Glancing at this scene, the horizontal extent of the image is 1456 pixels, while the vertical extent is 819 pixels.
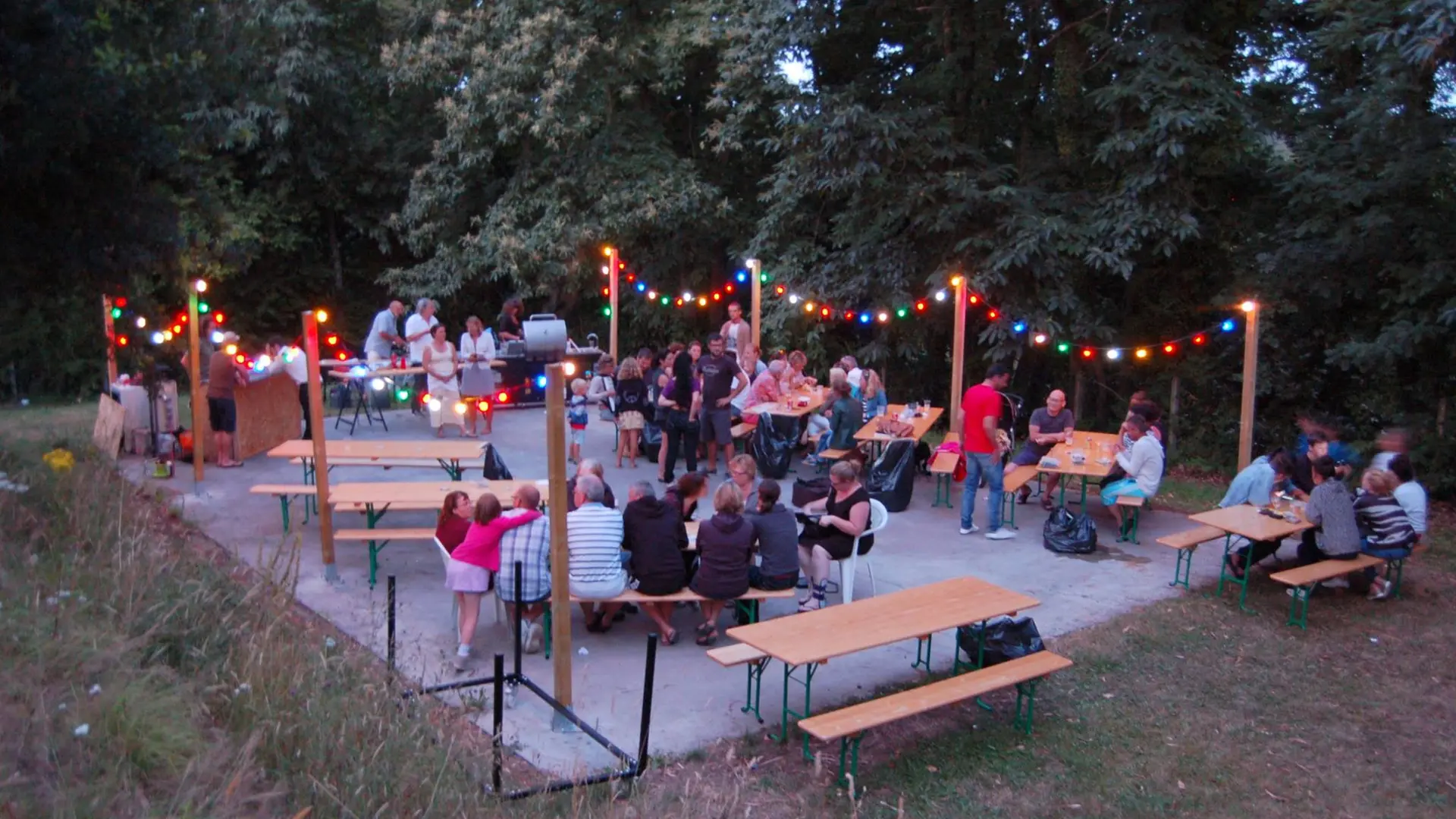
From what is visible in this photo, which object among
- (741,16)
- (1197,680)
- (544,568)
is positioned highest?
(741,16)

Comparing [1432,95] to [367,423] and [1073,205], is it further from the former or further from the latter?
[367,423]

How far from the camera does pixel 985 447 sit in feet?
31.0

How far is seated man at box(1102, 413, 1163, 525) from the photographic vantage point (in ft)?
31.1

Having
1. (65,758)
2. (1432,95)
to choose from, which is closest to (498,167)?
(1432,95)

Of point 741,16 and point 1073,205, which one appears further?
point 741,16

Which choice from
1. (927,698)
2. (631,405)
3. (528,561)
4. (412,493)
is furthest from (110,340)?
(927,698)

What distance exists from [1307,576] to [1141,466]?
199cm

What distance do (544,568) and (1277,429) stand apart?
10.4 m

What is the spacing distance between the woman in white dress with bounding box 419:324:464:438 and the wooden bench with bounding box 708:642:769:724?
7942 millimetres

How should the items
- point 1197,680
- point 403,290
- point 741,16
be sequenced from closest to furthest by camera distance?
point 1197,680, point 741,16, point 403,290

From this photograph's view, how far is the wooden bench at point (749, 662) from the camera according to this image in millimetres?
5699

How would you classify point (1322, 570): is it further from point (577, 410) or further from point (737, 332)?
point (737, 332)

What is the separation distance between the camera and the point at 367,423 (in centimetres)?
1442

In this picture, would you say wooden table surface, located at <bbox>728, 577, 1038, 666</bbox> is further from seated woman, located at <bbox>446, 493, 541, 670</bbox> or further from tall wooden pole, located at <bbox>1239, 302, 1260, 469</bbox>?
tall wooden pole, located at <bbox>1239, 302, 1260, 469</bbox>
